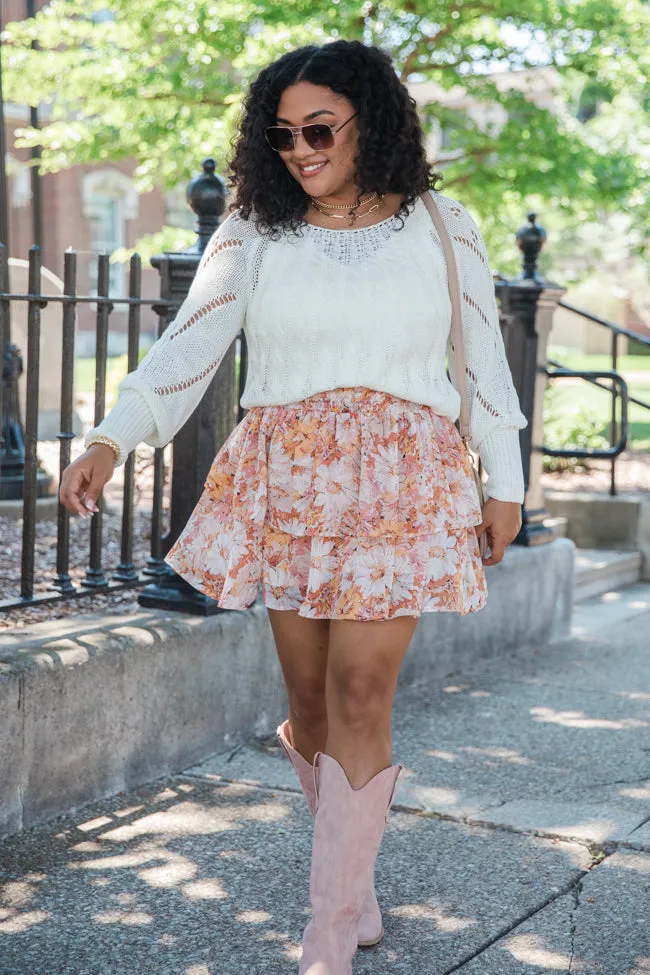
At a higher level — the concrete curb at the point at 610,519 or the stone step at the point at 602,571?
the concrete curb at the point at 610,519

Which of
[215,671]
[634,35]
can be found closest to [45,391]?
[634,35]

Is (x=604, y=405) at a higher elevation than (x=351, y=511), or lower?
lower

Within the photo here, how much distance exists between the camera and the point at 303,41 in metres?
8.01

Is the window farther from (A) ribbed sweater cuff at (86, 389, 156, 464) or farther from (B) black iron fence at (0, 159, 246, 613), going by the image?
(A) ribbed sweater cuff at (86, 389, 156, 464)

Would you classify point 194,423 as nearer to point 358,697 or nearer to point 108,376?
point 358,697

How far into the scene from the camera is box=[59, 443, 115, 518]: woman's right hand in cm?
259

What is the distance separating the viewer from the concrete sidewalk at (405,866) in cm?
279

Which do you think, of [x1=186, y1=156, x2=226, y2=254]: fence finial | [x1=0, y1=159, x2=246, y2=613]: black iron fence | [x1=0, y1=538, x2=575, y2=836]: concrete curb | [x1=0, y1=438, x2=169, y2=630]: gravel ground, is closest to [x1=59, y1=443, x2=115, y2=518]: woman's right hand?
[x1=0, y1=538, x2=575, y2=836]: concrete curb

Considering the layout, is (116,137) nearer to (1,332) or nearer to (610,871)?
(1,332)

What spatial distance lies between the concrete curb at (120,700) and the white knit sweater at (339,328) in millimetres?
1006

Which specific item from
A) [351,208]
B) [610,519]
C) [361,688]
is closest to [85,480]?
[361,688]

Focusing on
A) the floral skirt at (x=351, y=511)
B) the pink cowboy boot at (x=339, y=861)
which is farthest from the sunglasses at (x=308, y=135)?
the pink cowboy boot at (x=339, y=861)

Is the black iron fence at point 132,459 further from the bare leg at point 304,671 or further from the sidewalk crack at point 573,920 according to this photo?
the sidewalk crack at point 573,920

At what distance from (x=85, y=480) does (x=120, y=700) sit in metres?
1.30
